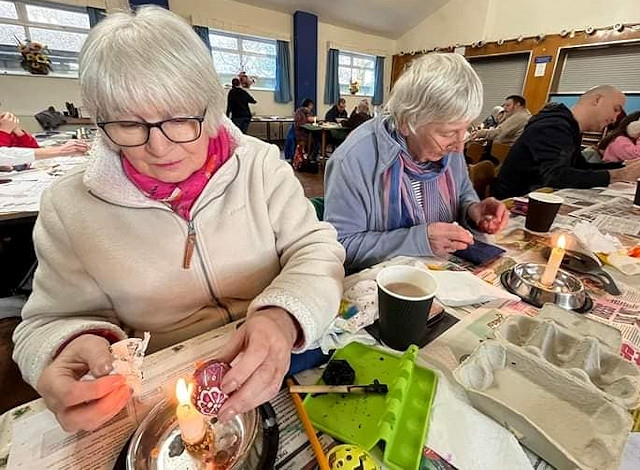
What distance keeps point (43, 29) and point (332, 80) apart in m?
5.76

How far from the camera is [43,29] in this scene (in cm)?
538

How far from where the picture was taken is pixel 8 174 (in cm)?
193

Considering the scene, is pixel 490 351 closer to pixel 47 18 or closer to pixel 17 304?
pixel 17 304

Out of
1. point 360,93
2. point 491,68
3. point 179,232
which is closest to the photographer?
point 179,232

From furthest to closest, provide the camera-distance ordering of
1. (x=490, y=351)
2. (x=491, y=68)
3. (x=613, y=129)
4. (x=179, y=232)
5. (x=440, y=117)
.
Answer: (x=491, y=68) < (x=613, y=129) < (x=440, y=117) < (x=179, y=232) < (x=490, y=351)

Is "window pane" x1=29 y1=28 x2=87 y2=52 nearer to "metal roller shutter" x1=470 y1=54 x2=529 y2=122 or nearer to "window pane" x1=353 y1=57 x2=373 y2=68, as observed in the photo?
"window pane" x1=353 y1=57 x2=373 y2=68

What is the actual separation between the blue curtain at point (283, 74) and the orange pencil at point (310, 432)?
321 inches

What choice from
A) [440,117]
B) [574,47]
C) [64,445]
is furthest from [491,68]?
[64,445]

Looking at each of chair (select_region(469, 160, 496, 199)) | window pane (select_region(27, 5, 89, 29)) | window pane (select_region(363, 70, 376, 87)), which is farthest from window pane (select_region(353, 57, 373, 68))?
chair (select_region(469, 160, 496, 199))

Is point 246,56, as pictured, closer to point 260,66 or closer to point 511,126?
point 260,66

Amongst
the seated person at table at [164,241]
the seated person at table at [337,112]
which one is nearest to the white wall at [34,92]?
the seated person at table at [337,112]

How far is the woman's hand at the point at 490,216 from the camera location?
1.12 meters

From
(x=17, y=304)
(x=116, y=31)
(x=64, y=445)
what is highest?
(x=116, y=31)

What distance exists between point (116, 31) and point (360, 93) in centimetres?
974
